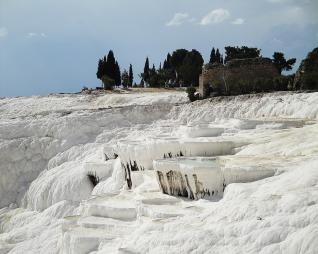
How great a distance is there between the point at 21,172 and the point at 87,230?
471 inches

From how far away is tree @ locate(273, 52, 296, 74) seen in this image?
32.2m

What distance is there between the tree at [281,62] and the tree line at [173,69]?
3.99 metres

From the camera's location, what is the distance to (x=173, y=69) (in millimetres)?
40875

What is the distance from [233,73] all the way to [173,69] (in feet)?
55.5

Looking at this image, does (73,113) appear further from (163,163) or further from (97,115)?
(163,163)

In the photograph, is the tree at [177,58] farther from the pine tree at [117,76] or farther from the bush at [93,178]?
the bush at [93,178]

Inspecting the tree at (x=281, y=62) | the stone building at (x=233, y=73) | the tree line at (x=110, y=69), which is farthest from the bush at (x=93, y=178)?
the tree line at (x=110, y=69)

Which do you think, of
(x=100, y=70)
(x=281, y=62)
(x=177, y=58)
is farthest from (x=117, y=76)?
(x=281, y=62)

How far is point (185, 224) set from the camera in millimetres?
7176

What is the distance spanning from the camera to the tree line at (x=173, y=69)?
36375 mm

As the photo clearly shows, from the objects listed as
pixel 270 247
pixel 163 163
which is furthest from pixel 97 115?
pixel 270 247

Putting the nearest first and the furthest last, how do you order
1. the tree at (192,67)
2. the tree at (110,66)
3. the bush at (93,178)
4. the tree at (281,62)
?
the bush at (93,178) < the tree at (281,62) < the tree at (192,67) < the tree at (110,66)

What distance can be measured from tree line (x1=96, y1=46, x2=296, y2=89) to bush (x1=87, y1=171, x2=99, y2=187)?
19.4m

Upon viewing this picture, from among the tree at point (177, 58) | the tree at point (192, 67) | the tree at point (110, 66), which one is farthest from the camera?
the tree at point (177, 58)
